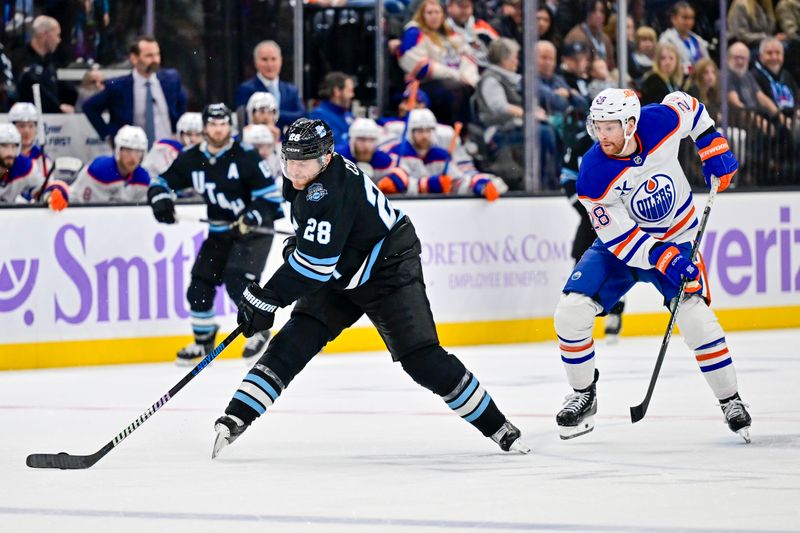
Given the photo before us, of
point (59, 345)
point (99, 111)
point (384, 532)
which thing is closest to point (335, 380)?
point (59, 345)

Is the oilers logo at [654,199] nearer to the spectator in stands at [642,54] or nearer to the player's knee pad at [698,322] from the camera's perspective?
the player's knee pad at [698,322]

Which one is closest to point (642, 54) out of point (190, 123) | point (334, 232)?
point (190, 123)

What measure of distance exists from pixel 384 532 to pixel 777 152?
7.07 meters

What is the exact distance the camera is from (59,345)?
25.8 ft

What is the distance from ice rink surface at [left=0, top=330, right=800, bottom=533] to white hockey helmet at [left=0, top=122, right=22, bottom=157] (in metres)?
1.31

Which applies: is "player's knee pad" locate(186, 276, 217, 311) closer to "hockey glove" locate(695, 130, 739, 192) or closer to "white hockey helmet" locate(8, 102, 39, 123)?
"white hockey helmet" locate(8, 102, 39, 123)

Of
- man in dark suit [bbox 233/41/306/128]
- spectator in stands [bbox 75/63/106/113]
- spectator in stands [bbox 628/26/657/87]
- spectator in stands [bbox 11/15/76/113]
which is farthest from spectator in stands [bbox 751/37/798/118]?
spectator in stands [bbox 11/15/76/113]

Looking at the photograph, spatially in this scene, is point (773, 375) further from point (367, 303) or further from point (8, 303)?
point (8, 303)

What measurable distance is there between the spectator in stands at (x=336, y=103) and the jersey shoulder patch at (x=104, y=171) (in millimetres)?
1335

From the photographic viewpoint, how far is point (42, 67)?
8.47m

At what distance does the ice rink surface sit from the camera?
378 cm

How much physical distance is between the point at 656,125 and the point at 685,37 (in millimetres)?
4975

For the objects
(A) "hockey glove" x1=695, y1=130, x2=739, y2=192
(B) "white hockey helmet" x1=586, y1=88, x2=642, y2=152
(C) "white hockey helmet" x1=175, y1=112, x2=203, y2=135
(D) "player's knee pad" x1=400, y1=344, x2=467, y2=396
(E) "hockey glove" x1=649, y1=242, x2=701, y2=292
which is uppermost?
(B) "white hockey helmet" x1=586, y1=88, x2=642, y2=152

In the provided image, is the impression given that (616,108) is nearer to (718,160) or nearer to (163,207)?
(718,160)
